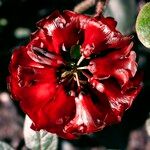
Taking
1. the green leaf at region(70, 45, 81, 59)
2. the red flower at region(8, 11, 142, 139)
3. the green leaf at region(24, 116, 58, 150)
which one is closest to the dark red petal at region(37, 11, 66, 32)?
the red flower at region(8, 11, 142, 139)

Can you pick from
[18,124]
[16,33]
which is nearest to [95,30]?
[16,33]

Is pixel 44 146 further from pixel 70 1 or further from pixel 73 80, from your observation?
pixel 70 1

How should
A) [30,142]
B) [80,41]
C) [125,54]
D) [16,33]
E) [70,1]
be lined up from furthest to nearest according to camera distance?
[16,33] → [70,1] → [30,142] → [80,41] → [125,54]

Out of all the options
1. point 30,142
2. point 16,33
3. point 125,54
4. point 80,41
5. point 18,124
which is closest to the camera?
point 125,54

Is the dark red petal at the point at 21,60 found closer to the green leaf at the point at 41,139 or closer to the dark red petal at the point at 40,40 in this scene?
the dark red petal at the point at 40,40

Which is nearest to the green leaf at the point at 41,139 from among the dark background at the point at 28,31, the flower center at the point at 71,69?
the flower center at the point at 71,69

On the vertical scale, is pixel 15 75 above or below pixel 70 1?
above

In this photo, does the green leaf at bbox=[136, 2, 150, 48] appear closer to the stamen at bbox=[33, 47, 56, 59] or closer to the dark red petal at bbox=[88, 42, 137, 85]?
the dark red petal at bbox=[88, 42, 137, 85]

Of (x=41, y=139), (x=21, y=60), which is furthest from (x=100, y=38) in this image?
(x=41, y=139)
